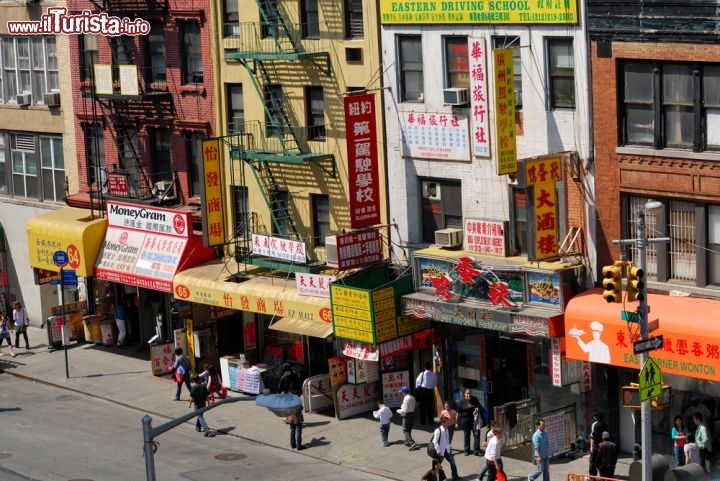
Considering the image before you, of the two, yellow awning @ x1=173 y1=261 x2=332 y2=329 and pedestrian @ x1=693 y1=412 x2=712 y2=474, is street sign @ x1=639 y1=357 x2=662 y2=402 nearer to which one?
pedestrian @ x1=693 y1=412 x2=712 y2=474

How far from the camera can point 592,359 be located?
121 feet

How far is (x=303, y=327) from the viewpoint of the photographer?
4459 cm

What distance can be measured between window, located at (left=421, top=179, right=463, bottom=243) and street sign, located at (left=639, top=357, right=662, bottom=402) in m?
11.3

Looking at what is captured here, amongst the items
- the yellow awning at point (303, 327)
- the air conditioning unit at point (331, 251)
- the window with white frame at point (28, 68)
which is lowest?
the yellow awning at point (303, 327)

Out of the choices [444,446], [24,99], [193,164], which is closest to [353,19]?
[193,164]

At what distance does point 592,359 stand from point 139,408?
16587 mm

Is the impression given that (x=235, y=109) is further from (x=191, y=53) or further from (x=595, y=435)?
(x=595, y=435)

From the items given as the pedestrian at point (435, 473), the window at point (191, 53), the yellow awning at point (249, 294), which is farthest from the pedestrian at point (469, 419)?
the window at point (191, 53)

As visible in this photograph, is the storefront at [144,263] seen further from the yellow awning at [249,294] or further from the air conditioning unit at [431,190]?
the air conditioning unit at [431,190]

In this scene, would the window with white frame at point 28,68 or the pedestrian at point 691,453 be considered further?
the window with white frame at point 28,68

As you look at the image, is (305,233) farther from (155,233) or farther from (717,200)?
(717,200)

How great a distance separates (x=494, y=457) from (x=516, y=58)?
35.4 feet

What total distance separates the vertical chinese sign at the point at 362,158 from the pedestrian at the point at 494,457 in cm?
854

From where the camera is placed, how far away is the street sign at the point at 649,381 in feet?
103
